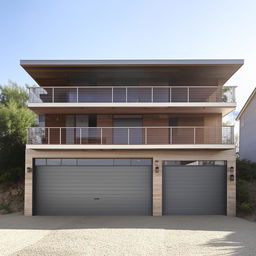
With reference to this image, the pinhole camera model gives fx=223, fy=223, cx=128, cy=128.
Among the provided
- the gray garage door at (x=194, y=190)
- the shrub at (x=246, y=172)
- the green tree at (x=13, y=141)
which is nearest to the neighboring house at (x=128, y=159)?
the gray garage door at (x=194, y=190)

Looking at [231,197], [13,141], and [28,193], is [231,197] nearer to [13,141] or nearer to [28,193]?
[28,193]

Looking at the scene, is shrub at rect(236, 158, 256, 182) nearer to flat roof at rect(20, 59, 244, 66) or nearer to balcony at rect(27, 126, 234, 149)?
balcony at rect(27, 126, 234, 149)

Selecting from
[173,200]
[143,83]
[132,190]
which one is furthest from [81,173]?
[143,83]

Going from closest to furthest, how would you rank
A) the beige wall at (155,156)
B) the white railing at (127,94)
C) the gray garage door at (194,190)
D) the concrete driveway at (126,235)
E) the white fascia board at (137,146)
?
the concrete driveway at (126,235)
the white fascia board at (137,146)
the beige wall at (155,156)
the gray garage door at (194,190)
the white railing at (127,94)

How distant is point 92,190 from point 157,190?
3.64 m

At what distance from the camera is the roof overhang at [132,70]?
40.9 ft

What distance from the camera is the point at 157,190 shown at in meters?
12.3

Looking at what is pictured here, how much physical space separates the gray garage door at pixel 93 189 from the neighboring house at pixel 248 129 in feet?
41.9

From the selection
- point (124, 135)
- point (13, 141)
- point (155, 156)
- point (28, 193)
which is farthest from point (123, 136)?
point (13, 141)

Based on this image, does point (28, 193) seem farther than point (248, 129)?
No

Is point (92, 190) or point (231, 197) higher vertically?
point (92, 190)

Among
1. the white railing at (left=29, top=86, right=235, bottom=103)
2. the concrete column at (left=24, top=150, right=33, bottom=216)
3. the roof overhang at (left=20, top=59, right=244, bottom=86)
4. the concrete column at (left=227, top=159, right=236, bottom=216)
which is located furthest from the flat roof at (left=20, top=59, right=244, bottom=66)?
the concrete column at (left=227, top=159, right=236, bottom=216)

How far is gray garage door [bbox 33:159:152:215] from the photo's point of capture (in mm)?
12469

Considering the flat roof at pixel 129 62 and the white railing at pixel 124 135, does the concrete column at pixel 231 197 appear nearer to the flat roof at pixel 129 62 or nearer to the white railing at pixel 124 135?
the white railing at pixel 124 135
